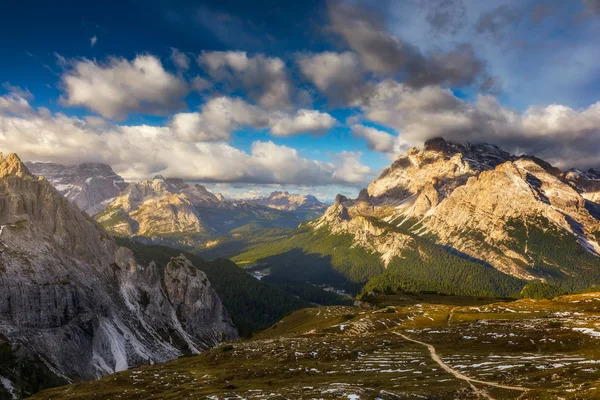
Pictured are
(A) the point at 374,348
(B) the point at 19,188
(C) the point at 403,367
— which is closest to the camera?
(C) the point at 403,367

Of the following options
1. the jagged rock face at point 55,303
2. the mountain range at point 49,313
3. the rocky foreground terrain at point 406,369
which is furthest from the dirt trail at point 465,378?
the jagged rock face at point 55,303

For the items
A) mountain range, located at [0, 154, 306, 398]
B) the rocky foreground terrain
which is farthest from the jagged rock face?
the rocky foreground terrain

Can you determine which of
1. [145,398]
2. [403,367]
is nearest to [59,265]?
[145,398]

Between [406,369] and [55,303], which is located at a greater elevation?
[55,303]

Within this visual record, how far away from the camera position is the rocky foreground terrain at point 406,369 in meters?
47.6

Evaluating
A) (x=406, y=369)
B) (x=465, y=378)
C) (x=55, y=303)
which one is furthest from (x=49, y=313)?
(x=465, y=378)

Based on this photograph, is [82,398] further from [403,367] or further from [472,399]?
[472,399]

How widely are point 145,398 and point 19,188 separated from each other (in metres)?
187

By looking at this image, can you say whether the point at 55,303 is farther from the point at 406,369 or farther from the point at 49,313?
the point at 406,369

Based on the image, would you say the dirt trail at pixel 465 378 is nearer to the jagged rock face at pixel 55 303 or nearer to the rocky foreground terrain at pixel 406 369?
the rocky foreground terrain at pixel 406 369

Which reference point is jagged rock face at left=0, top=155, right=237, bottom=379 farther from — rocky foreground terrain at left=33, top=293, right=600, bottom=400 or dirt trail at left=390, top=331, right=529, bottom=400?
dirt trail at left=390, top=331, right=529, bottom=400

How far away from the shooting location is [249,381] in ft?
222

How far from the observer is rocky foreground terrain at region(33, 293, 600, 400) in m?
47.6

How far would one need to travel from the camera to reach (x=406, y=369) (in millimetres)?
64500
